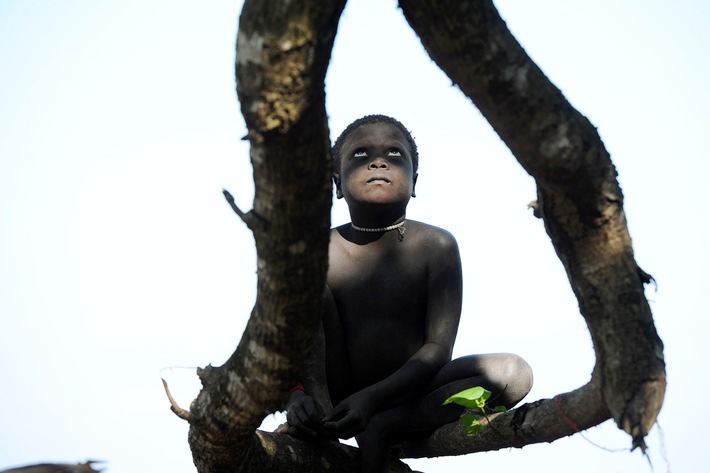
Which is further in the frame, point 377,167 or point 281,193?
point 377,167

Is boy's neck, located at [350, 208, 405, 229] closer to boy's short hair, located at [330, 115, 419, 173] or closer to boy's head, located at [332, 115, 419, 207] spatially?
boy's head, located at [332, 115, 419, 207]

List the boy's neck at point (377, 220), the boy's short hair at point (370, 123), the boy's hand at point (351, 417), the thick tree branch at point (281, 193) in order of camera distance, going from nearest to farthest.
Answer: the thick tree branch at point (281, 193) → the boy's hand at point (351, 417) → the boy's neck at point (377, 220) → the boy's short hair at point (370, 123)

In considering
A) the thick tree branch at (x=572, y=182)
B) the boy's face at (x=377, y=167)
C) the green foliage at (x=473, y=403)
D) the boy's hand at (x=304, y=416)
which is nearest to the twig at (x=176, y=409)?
the boy's hand at (x=304, y=416)

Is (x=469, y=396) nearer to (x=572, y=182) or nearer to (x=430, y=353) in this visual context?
(x=430, y=353)

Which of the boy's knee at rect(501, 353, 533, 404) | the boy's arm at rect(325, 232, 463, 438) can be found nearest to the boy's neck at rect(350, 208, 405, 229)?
the boy's arm at rect(325, 232, 463, 438)

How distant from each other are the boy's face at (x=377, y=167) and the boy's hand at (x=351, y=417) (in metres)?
0.98

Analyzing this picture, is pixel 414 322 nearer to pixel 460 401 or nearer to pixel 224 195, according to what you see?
pixel 460 401

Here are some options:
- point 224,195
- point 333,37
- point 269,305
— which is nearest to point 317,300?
point 269,305

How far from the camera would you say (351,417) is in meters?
3.89

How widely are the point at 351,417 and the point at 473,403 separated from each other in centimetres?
52

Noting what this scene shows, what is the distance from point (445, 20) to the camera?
276 cm

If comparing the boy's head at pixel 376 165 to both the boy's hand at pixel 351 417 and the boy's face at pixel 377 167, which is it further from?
the boy's hand at pixel 351 417

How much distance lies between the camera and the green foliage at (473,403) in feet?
11.9

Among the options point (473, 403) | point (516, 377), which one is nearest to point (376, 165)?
point (516, 377)
